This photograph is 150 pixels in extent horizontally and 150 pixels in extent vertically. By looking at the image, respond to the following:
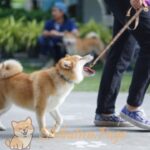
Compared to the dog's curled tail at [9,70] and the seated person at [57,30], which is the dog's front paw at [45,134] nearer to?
the dog's curled tail at [9,70]

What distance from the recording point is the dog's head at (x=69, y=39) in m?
13.1

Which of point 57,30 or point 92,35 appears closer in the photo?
point 57,30

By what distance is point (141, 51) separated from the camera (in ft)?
19.4

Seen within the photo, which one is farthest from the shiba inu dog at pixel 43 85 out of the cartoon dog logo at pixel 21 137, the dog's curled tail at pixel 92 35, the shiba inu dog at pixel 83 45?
the dog's curled tail at pixel 92 35

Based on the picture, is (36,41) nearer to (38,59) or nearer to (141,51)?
(38,59)

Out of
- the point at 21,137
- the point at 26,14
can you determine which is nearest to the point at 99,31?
the point at 26,14

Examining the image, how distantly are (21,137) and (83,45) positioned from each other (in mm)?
8426

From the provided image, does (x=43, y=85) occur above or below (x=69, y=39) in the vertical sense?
above

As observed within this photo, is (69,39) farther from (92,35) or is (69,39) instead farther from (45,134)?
(45,134)

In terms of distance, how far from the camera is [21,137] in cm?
534

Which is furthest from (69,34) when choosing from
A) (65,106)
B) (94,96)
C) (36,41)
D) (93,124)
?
(93,124)

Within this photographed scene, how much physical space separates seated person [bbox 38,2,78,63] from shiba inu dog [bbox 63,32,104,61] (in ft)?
0.52

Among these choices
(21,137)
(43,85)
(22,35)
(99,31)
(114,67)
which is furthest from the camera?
(22,35)

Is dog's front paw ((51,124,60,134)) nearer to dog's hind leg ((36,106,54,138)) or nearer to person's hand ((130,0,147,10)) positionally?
dog's hind leg ((36,106,54,138))
